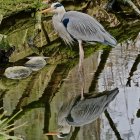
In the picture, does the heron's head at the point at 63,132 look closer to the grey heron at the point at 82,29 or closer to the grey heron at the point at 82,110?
the grey heron at the point at 82,110

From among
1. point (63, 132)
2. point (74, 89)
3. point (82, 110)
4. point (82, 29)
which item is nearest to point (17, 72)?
point (74, 89)

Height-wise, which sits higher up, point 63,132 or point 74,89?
point 74,89

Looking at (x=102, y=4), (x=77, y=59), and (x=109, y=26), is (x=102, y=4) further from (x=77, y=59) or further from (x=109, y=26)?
(x=77, y=59)

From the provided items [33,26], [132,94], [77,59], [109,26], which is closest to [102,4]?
[109,26]

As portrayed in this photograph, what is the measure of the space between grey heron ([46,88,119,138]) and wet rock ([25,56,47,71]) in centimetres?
129

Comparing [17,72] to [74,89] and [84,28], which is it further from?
[84,28]

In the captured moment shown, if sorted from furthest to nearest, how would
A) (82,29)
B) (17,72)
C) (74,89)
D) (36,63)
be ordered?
1. (36,63)
2. (82,29)
3. (17,72)
4. (74,89)

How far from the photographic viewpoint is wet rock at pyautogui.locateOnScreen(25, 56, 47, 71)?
24.4ft

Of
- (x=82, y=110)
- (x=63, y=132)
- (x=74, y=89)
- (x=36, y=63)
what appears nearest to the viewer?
(x=63, y=132)

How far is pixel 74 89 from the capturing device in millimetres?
6664

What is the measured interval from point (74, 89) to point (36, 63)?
1142 millimetres

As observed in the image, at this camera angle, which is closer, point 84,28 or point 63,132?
point 63,132

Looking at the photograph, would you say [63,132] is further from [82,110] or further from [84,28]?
[84,28]

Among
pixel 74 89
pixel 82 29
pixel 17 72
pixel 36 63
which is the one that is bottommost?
pixel 74 89
